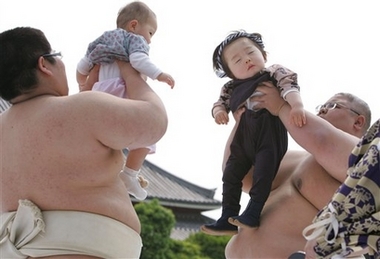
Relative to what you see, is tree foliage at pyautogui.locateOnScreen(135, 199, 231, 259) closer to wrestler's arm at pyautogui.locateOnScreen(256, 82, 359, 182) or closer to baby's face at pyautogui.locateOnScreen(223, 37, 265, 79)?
baby's face at pyautogui.locateOnScreen(223, 37, 265, 79)

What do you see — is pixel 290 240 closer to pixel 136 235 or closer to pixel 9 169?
pixel 136 235

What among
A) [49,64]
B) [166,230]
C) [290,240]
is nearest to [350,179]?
[290,240]

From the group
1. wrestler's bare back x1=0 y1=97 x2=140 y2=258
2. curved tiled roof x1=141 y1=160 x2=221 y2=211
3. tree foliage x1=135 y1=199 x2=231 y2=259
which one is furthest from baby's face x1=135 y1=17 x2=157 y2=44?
curved tiled roof x1=141 y1=160 x2=221 y2=211

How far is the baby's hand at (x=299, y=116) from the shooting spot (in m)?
2.59

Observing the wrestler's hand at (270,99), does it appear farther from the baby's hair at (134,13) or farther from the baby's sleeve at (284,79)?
the baby's hair at (134,13)

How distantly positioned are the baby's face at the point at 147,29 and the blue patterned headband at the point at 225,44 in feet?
0.87

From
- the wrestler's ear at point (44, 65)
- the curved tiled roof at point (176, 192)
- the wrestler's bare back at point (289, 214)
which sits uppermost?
the wrestler's ear at point (44, 65)

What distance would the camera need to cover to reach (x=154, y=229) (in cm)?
1451

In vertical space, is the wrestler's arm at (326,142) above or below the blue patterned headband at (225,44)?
below

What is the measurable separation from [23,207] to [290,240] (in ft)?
3.00

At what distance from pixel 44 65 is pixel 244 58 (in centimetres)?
76

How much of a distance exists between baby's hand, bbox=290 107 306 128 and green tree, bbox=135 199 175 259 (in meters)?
11.8

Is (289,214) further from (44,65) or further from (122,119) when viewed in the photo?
(44,65)

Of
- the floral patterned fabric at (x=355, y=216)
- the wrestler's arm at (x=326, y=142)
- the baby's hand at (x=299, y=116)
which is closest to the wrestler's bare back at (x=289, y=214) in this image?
the wrestler's arm at (x=326, y=142)
